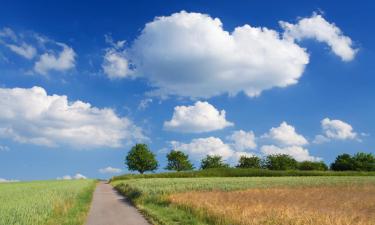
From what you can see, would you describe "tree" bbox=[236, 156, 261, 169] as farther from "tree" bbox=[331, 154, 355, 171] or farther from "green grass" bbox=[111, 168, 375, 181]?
"green grass" bbox=[111, 168, 375, 181]

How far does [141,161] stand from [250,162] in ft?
131

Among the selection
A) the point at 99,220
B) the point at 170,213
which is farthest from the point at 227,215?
the point at 99,220

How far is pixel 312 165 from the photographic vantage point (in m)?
150

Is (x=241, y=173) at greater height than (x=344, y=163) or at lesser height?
lesser

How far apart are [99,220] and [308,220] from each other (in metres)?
13.0

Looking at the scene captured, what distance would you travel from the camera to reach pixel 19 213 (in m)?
24.3

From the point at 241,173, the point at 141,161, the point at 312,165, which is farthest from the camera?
the point at 312,165

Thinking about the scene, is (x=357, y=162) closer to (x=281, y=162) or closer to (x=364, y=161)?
(x=364, y=161)

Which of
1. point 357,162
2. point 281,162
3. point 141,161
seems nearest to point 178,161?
point 141,161

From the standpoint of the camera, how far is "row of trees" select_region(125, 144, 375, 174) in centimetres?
14088

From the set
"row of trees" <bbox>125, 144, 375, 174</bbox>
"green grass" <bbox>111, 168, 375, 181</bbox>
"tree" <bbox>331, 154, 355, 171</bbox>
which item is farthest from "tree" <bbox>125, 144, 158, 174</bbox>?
"tree" <bbox>331, 154, 355, 171</bbox>

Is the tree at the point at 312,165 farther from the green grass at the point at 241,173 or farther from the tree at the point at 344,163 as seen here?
the green grass at the point at 241,173

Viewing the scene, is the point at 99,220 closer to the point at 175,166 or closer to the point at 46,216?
the point at 46,216

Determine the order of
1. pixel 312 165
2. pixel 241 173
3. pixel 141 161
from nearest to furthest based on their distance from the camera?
1. pixel 241 173
2. pixel 141 161
3. pixel 312 165
